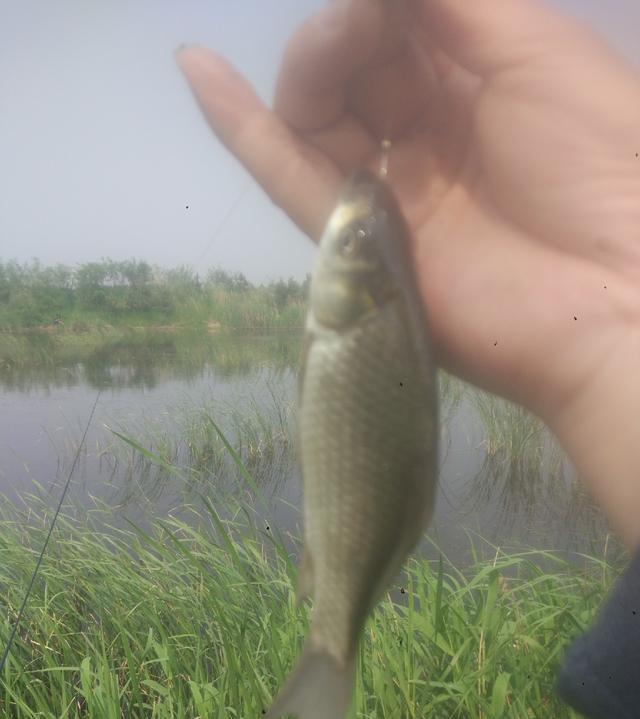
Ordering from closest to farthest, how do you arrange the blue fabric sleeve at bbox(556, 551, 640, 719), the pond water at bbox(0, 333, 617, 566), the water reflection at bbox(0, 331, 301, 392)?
the blue fabric sleeve at bbox(556, 551, 640, 719)
the pond water at bbox(0, 333, 617, 566)
the water reflection at bbox(0, 331, 301, 392)

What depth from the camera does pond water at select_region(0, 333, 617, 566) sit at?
346cm

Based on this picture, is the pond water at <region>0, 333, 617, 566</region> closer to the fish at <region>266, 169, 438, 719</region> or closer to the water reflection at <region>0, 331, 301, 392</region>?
the water reflection at <region>0, 331, 301, 392</region>

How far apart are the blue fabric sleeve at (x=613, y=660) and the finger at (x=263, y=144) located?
0.70 metres

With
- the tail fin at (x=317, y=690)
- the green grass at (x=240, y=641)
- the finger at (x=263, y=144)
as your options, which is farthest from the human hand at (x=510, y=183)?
the green grass at (x=240, y=641)

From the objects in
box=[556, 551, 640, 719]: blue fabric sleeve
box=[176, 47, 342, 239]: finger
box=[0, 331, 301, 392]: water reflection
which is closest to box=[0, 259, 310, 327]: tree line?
box=[176, 47, 342, 239]: finger

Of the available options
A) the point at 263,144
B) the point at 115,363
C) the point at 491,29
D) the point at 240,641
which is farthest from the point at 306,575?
the point at 115,363

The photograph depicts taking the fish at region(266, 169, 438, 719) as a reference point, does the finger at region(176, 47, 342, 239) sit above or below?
above

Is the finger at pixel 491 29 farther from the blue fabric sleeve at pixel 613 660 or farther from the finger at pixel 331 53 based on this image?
the blue fabric sleeve at pixel 613 660

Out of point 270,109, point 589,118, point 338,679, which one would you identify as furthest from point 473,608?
point 270,109

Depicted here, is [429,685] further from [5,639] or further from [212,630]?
[5,639]

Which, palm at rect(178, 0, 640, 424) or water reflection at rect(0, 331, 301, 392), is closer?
palm at rect(178, 0, 640, 424)

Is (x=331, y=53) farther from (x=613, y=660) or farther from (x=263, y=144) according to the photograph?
(x=613, y=660)

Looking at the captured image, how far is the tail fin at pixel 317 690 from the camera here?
32.1 inches

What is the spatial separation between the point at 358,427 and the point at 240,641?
1.48 metres
